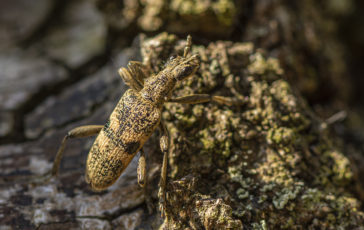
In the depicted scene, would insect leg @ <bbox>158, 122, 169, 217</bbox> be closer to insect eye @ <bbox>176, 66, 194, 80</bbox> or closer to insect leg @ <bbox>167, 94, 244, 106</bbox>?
insect leg @ <bbox>167, 94, 244, 106</bbox>

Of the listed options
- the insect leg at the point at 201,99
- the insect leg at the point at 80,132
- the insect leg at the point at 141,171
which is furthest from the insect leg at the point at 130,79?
the insect leg at the point at 141,171

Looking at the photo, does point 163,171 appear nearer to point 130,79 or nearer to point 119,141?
point 119,141

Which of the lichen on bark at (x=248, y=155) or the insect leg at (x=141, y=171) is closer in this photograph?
the lichen on bark at (x=248, y=155)

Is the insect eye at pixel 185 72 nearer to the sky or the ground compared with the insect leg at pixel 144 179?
nearer to the sky

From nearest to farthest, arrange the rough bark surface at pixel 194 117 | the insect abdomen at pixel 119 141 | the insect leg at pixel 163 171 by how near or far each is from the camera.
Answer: the insect leg at pixel 163 171, the rough bark surface at pixel 194 117, the insect abdomen at pixel 119 141

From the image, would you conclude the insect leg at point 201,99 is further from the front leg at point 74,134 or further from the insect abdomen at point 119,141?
the front leg at point 74,134

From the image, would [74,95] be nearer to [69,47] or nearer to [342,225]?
[69,47]

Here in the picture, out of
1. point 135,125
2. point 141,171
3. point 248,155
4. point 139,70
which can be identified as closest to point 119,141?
point 135,125

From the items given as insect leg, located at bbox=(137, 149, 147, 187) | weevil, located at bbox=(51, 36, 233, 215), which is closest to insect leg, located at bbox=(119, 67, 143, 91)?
weevil, located at bbox=(51, 36, 233, 215)
